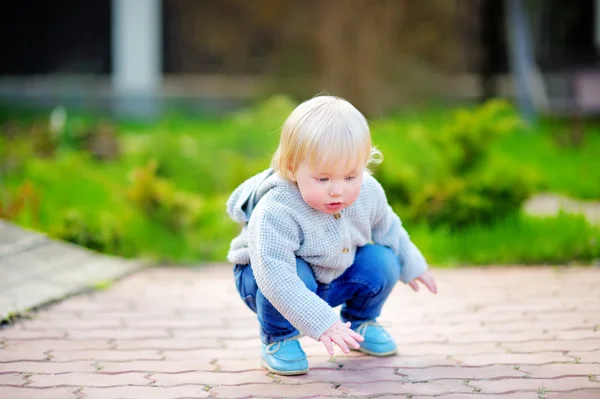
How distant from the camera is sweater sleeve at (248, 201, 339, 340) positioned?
2748mm

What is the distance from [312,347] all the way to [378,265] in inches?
20.4

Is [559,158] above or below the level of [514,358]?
below

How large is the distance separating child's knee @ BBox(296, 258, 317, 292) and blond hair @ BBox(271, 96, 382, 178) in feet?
1.02

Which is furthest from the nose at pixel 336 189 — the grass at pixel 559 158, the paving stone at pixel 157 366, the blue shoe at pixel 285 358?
the grass at pixel 559 158

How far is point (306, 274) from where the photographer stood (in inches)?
115

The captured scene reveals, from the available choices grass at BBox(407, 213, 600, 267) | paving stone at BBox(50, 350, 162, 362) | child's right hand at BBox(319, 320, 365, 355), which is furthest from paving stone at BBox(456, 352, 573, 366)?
grass at BBox(407, 213, 600, 267)

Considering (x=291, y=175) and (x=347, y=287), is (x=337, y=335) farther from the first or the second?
(x=291, y=175)

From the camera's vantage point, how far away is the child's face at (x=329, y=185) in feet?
9.15

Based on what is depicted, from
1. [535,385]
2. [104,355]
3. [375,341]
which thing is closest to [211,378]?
[104,355]

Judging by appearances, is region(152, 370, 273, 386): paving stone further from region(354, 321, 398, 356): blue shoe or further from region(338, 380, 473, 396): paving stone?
region(354, 321, 398, 356): blue shoe

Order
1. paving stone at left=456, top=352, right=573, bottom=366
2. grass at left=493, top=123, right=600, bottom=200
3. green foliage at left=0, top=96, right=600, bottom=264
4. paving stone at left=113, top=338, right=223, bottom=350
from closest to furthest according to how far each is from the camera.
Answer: paving stone at left=456, top=352, right=573, bottom=366
paving stone at left=113, top=338, right=223, bottom=350
green foliage at left=0, top=96, right=600, bottom=264
grass at left=493, top=123, right=600, bottom=200

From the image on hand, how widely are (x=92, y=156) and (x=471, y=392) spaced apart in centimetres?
579

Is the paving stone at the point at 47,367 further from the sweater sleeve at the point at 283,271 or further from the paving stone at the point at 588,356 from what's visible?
the paving stone at the point at 588,356

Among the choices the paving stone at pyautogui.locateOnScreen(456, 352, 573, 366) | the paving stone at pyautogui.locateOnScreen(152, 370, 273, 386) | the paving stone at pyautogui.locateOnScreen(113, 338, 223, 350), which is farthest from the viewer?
the paving stone at pyautogui.locateOnScreen(113, 338, 223, 350)
